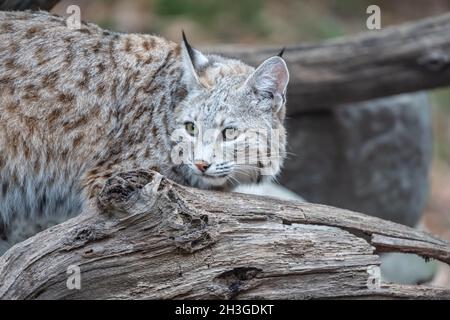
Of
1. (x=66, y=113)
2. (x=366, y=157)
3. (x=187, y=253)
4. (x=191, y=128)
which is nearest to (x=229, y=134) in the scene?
(x=191, y=128)

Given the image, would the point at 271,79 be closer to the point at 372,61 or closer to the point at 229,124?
the point at 229,124

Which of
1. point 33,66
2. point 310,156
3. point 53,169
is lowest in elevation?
point 53,169

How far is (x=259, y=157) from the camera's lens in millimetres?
4426

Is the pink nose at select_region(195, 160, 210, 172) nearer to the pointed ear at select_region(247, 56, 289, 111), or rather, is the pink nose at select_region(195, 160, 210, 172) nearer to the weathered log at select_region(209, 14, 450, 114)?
the pointed ear at select_region(247, 56, 289, 111)

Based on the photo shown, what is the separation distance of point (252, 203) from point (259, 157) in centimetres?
32

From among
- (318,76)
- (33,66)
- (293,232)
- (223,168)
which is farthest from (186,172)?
(318,76)

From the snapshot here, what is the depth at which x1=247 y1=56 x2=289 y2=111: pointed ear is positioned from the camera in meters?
4.37

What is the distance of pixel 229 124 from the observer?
4285 millimetres

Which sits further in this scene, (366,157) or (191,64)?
(366,157)

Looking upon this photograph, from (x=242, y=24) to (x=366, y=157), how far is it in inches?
153

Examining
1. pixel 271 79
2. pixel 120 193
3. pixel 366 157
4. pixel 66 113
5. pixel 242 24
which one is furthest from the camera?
pixel 242 24

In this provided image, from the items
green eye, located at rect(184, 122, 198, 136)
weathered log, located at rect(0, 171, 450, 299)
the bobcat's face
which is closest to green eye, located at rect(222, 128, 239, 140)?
the bobcat's face

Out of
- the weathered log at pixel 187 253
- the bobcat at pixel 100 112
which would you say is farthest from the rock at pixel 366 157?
the weathered log at pixel 187 253

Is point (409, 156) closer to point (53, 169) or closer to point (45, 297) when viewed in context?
point (53, 169)
